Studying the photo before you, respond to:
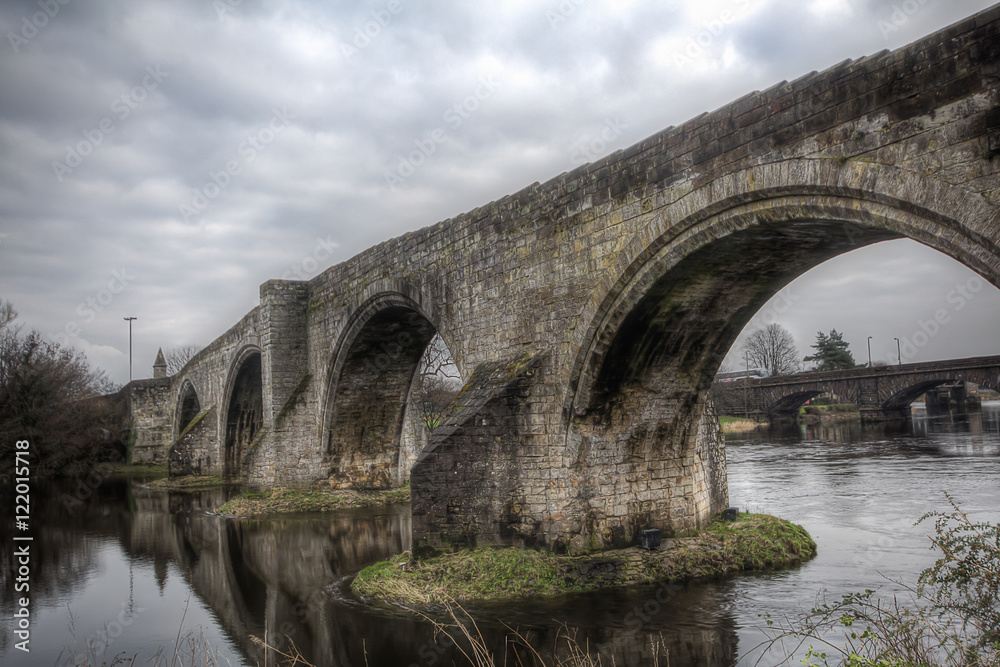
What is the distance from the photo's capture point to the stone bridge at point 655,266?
4.54m

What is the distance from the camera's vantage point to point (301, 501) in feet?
46.9

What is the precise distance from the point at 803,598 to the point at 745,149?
168 inches

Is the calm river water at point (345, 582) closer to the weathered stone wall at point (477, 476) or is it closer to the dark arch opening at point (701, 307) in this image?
the weathered stone wall at point (477, 476)

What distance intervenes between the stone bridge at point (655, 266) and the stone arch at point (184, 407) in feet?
63.9

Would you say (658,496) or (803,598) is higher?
(658,496)

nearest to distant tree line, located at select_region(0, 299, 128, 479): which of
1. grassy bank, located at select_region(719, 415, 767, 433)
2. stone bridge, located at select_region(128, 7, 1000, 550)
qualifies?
stone bridge, located at select_region(128, 7, 1000, 550)

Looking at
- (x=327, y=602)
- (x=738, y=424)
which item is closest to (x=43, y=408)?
(x=327, y=602)

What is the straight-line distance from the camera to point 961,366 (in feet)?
92.2

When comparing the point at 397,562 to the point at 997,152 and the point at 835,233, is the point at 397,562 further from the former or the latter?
the point at 997,152

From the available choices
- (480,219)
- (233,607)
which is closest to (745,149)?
(480,219)

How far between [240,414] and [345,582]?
15.6 meters

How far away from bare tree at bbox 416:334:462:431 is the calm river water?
443 cm

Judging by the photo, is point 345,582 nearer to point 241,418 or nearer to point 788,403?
point 241,418

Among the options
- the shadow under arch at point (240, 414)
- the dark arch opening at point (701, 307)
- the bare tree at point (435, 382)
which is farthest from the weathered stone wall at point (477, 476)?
the shadow under arch at point (240, 414)
